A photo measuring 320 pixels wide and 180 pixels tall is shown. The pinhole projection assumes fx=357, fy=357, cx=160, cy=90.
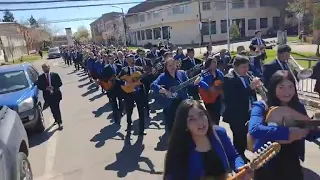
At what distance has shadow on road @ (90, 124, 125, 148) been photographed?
26.8 ft

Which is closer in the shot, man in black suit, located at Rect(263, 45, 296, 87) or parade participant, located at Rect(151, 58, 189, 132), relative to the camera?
man in black suit, located at Rect(263, 45, 296, 87)

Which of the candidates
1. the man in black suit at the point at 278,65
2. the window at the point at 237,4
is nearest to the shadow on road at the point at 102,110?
the man in black suit at the point at 278,65

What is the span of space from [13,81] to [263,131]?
860 centimetres

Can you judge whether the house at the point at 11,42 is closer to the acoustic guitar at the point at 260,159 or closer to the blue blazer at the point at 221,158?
the blue blazer at the point at 221,158

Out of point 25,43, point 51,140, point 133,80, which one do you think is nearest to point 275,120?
point 133,80

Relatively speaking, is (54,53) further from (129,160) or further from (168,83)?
(168,83)

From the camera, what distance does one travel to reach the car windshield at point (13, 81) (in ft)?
31.2

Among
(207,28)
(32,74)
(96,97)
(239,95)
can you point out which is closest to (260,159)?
(239,95)

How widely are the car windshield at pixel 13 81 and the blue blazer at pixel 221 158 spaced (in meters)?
7.82

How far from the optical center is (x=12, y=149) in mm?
4594

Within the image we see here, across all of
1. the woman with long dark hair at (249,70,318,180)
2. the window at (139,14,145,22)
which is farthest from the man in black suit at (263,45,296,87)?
the window at (139,14,145,22)

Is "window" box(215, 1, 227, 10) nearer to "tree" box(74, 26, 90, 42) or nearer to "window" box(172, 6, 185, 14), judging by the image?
"window" box(172, 6, 185, 14)

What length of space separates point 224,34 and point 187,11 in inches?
270

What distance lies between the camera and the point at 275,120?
9.08 feet
